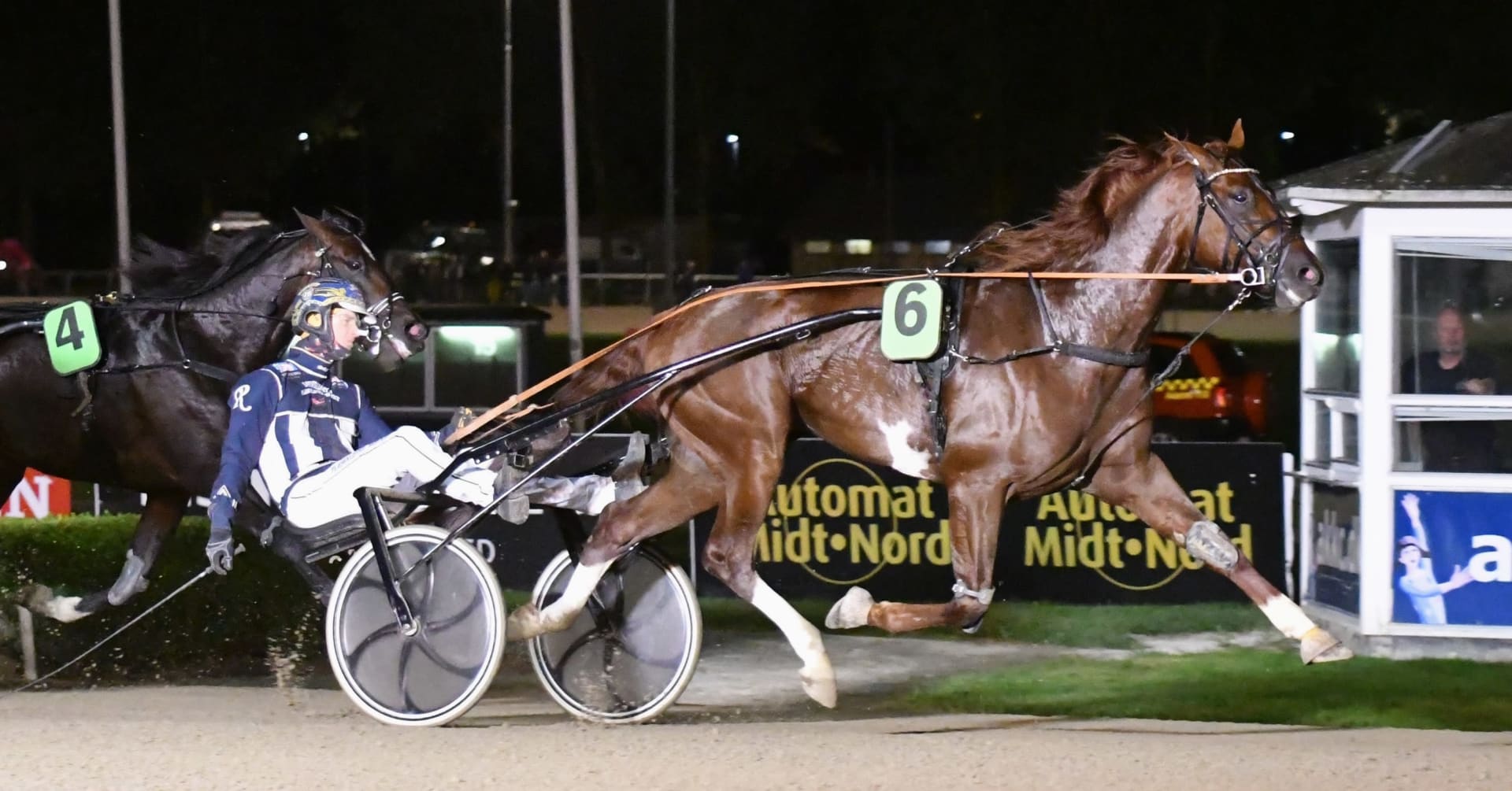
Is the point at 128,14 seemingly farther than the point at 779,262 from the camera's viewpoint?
No

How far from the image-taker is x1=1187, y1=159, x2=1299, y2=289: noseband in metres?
4.81

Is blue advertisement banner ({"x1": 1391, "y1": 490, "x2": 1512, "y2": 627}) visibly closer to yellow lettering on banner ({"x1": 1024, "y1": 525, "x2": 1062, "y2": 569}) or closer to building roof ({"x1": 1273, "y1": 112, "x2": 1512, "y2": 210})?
building roof ({"x1": 1273, "y1": 112, "x2": 1512, "y2": 210})

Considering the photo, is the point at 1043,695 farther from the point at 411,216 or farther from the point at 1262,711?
the point at 411,216

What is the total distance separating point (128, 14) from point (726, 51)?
12266 mm

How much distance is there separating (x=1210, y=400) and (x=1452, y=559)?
25.6 ft

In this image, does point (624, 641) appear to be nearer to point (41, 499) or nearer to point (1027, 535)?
point (1027, 535)

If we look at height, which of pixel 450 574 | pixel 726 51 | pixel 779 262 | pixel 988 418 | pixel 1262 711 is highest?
pixel 726 51

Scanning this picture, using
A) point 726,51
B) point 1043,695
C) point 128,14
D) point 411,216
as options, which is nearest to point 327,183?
point 411,216

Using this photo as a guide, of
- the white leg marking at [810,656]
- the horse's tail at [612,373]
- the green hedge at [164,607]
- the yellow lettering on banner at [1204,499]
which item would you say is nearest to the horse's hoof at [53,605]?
the green hedge at [164,607]

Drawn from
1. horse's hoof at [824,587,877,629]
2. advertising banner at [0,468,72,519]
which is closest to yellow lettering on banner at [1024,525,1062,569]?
horse's hoof at [824,587,877,629]

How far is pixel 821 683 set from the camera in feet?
17.5

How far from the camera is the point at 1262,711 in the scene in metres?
6.09

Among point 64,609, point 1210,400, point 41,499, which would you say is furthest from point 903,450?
point 1210,400

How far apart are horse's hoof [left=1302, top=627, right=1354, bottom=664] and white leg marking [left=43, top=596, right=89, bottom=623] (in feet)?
14.0
